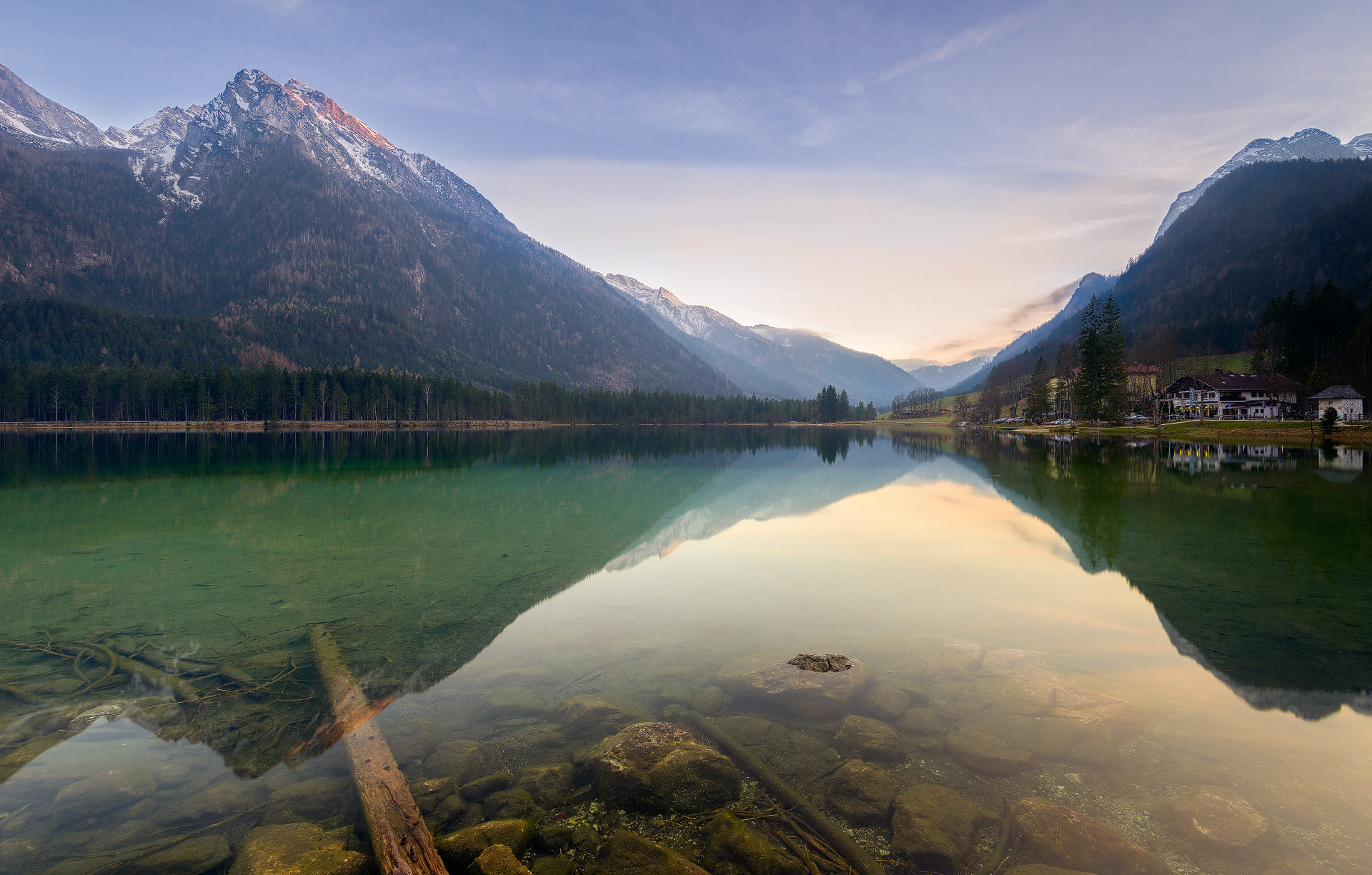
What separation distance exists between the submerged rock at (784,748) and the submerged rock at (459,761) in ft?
10.8

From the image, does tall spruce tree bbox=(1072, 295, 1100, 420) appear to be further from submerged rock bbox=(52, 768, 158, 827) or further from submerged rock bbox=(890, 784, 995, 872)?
submerged rock bbox=(52, 768, 158, 827)

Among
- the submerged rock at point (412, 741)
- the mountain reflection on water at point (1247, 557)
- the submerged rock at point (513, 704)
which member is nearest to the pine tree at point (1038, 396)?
the mountain reflection on water at point (1247, 557)

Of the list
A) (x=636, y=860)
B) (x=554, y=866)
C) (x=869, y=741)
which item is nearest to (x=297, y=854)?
(x=554, y=866)

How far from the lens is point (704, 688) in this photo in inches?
402

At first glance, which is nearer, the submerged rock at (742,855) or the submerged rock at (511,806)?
the submerged rock at (742,855)

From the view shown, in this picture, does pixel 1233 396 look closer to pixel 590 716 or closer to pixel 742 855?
pixel 590 716

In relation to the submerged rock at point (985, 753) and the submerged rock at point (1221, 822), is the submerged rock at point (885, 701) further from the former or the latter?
the submerged rock at point (1221, 822)

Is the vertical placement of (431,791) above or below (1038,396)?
below

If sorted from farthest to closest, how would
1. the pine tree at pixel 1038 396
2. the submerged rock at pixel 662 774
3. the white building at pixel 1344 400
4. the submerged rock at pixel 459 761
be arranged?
1. the pine tree at pixel 1038 396
2. the white building at pixel 1344 400
3. the submerged rock at pixel 459 761
4. the submerged rock at pixel 662 774

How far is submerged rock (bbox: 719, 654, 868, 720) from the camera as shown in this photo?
9352 millimetres

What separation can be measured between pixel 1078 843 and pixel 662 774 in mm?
4474

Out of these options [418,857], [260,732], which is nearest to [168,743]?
[260,732]

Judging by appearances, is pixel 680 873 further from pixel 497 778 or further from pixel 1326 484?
pixel 1326 484

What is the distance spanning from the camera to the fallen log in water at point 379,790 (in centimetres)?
558
